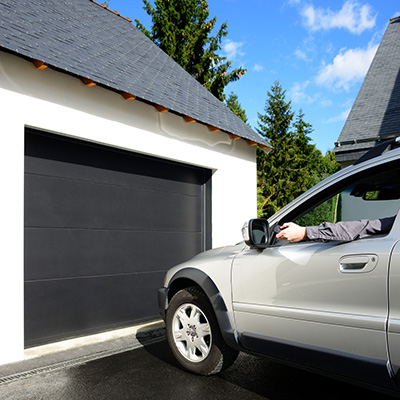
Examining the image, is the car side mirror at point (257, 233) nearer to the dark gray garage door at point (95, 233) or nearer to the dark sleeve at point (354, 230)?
the dark sleeve at point (354, 230)

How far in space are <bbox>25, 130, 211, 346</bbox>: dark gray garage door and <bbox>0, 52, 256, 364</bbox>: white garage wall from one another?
274mm

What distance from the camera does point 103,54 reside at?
6.38 meters

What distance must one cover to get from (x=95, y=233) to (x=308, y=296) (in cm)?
357

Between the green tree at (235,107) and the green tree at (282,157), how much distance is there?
2.35m

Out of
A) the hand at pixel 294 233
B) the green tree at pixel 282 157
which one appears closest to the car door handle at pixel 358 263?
the hand at pixel 294 233

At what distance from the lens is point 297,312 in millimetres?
2908

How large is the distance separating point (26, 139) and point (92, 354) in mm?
2556

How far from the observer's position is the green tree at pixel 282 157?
25188mm

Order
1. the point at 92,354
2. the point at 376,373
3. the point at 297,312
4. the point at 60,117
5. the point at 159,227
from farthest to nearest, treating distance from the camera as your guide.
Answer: the point at 159,227, the point at 60,117, the point at 92,354, the point at 297,312, the point at 376,373

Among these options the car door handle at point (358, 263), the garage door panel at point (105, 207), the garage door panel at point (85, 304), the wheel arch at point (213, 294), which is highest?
the garage door panel at point (105, 207)

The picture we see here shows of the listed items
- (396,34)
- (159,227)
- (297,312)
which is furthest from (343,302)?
(396,34)

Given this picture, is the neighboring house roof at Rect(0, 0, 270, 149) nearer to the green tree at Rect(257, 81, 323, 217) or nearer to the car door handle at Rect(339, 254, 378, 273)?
the car door handle at Rect(339, 254, 378, 273)

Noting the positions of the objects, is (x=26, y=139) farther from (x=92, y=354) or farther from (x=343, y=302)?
(x=343, y=302)

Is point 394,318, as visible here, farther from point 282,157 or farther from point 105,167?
point 282,157
